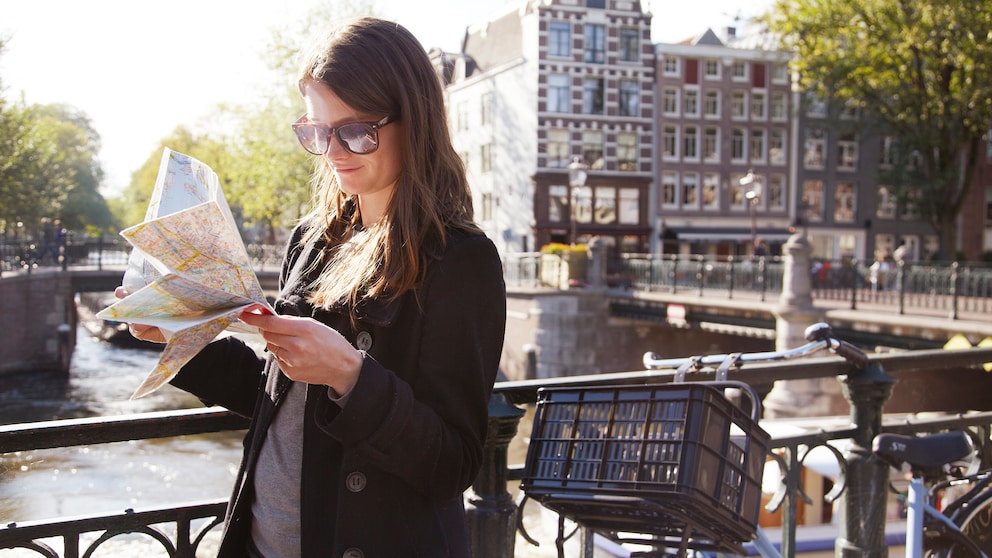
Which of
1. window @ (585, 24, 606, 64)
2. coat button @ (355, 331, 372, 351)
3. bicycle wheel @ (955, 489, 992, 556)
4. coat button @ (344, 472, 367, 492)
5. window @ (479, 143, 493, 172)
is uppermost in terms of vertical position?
window @ (585, 24, 606, 64)

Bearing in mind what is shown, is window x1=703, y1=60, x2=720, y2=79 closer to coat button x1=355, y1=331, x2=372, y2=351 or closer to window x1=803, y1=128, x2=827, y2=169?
window x1=803, y1=128, x2=827, y2=169

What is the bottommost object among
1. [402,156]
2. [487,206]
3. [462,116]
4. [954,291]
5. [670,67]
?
[954,291]

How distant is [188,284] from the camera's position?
1.26m

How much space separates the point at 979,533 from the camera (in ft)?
10.4

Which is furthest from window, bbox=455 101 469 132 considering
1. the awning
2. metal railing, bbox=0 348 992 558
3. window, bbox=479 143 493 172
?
metal railing, bbox=0 348 992 558

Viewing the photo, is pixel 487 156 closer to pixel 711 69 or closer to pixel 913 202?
pixel 711 69

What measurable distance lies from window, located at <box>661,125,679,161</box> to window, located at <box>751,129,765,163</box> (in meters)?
3.55

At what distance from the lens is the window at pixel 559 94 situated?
120 feet

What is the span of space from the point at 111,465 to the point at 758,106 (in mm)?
32296

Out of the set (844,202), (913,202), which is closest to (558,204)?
(913,202)

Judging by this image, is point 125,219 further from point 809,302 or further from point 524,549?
point 524,549

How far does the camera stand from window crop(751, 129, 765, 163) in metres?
39.2

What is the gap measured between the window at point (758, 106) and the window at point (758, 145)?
616mm

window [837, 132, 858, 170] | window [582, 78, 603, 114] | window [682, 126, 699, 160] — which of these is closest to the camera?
window [582, 78, 603, 114]
